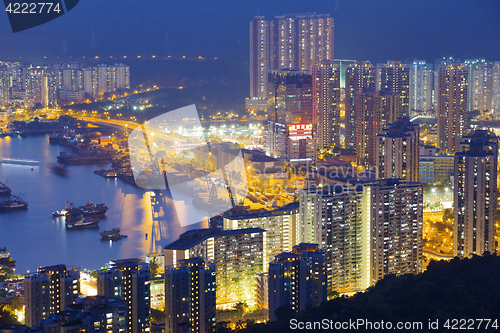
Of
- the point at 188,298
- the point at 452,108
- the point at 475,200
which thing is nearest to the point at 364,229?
the point at 475,200

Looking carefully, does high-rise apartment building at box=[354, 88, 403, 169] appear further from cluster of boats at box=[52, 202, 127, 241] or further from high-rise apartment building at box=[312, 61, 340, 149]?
cluster of boats at box=[52, 202, 127, 241]

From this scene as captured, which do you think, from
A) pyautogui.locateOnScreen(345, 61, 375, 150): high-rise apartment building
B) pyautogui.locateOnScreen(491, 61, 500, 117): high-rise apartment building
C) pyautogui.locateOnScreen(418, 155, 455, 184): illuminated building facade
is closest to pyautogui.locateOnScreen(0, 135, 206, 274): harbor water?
pyautogui.locateOnScreen(418, 155, 455, 184): illuminated building facade

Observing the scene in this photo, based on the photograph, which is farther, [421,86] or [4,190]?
[421,86]

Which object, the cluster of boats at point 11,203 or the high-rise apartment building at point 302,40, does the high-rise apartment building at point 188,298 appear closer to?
the cluster of boats at point 11,203

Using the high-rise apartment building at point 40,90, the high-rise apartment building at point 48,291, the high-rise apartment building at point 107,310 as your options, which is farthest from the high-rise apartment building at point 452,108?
the high-rise apartment building at point 40,90

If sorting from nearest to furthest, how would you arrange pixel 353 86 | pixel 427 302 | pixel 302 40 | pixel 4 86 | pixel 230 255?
1. pixel 427 302
2. pixel 230 255
3. pixel 353 86
4. pixel 302 40
5. pixel 4 86

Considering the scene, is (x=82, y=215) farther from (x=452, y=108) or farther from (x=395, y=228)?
(x=452, y=108)
